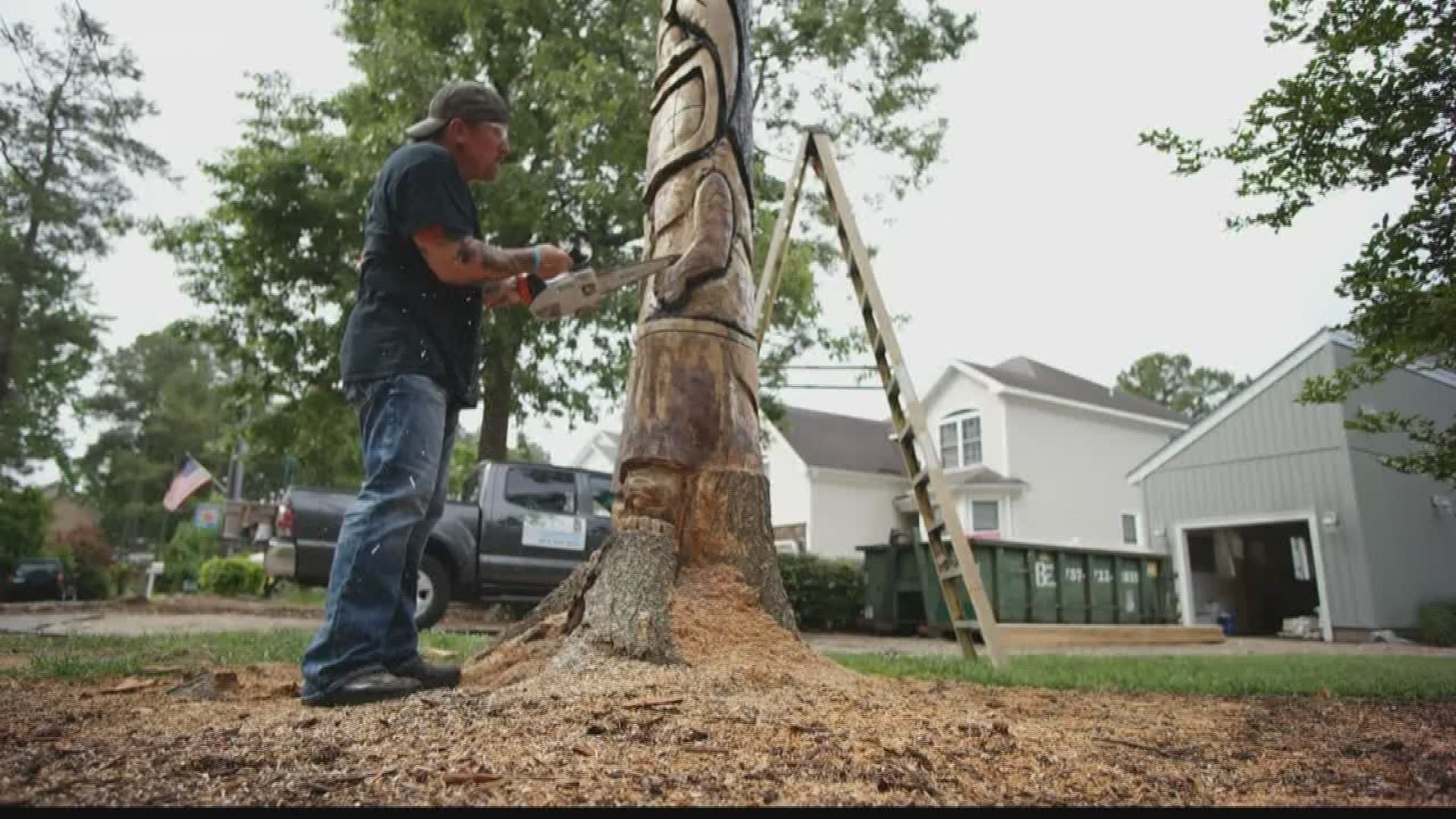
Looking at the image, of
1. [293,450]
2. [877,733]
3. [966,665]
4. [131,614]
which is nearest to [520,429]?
[293,450]

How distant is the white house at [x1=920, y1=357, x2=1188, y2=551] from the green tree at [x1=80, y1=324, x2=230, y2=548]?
1586 inches

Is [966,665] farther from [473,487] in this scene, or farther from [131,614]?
[131,614]

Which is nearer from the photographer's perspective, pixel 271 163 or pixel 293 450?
pixel 271 163

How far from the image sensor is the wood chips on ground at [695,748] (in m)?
1.64

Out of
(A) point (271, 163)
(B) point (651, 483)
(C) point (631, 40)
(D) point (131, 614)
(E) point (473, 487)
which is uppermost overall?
(C) point (631, 40)

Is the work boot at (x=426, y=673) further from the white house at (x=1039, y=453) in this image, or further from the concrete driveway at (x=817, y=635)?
the white house at (x=1039, y=453)

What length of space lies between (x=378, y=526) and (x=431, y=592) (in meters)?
7.39

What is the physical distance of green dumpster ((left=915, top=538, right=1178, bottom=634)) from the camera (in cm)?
1320

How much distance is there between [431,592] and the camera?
32.0ft

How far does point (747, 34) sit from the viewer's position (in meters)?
4.46

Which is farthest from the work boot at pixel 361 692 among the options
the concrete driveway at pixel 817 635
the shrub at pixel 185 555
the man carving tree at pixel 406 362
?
the shrub at pixel 185 555

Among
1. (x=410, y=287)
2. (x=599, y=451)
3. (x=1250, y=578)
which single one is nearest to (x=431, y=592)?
(x=410, y=287)

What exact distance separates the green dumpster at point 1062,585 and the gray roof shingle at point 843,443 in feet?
30.9

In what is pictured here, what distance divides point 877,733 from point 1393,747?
5.28 feet
